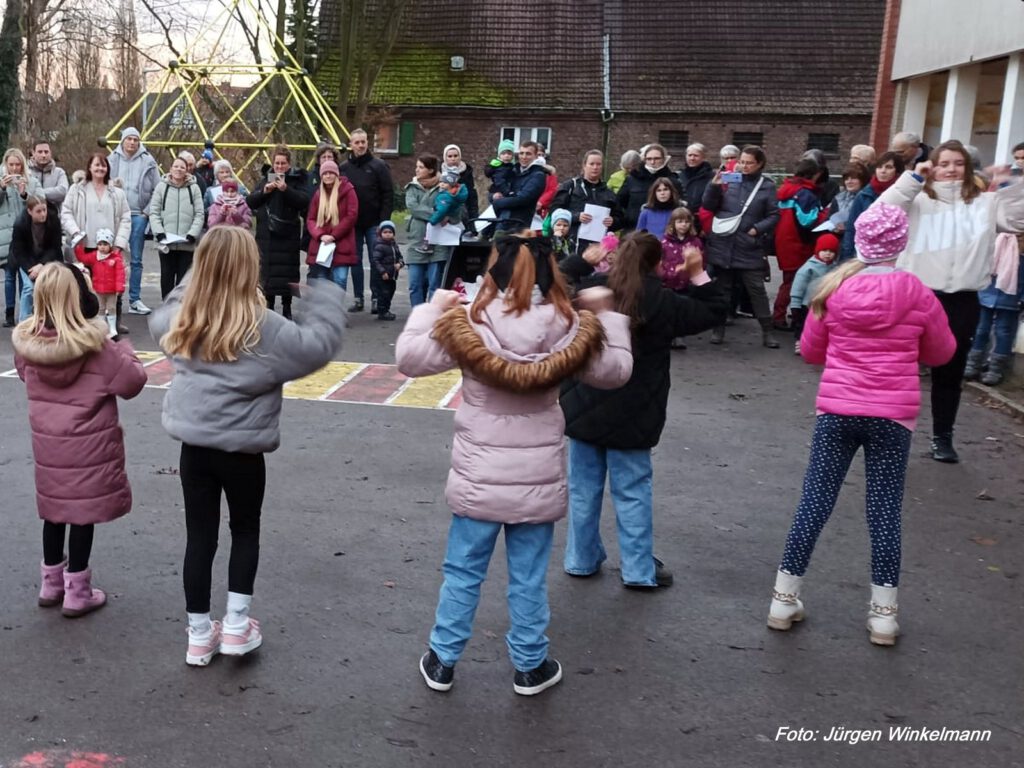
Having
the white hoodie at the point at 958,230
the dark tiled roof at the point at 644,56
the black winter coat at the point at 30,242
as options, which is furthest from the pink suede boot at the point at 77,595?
the dark tiled roof at the point at 644,56

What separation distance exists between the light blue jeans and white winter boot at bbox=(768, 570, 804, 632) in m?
8.54

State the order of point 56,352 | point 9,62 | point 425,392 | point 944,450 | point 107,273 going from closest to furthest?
1. point 56,352
2. point 944,450
3. point 425,392
4. point 107,273
5. point 9,62

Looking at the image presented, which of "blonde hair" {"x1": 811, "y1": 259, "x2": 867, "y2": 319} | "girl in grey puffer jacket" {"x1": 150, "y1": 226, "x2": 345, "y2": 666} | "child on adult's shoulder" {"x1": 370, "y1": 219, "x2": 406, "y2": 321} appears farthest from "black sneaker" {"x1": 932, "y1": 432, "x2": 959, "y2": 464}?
"child on adult's shoulder" {"x1": 370, "y1": 219, "x2": 406, "y2": 321}

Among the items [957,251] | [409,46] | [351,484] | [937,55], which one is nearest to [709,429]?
[957,251]

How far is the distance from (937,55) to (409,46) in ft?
86.5

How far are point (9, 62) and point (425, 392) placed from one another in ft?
60.8

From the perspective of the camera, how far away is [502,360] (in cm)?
Result: 382

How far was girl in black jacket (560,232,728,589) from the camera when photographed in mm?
4840

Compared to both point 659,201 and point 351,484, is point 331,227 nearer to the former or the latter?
point 659,201

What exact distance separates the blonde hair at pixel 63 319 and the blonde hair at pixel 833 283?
2956mm

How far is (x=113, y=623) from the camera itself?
4625 mm

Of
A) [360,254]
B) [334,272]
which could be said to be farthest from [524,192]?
[334,272]

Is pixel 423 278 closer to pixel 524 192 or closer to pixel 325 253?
pixel 325 253

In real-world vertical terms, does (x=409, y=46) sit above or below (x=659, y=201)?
above
